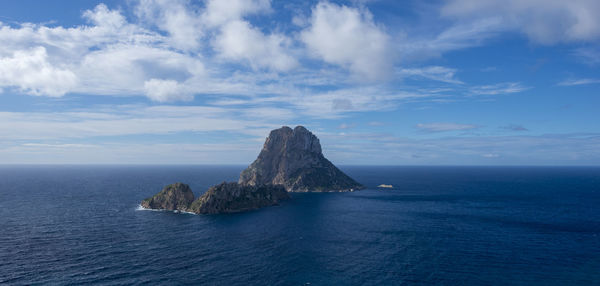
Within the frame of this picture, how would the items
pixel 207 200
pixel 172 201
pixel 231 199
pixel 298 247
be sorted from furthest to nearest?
pixel 231 199 < pixel 172 201 < pixel 207 200 < pixel 298 247

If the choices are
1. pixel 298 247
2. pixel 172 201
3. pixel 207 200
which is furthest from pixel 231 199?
pixel 298 247

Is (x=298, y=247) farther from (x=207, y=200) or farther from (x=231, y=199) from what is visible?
(x=231, y=199)

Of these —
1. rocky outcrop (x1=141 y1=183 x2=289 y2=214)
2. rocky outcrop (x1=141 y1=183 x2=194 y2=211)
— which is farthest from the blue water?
rocky outcrop (x1=141 y1=183 x2=289 y2=214)

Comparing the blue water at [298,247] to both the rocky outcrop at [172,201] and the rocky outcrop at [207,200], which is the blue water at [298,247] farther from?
the rocky outcrop at [207,200]

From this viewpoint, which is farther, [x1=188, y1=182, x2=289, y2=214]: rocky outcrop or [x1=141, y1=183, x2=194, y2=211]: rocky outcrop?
[x1=141, y1=183, x2=194, y2=211]: rocky outcrop

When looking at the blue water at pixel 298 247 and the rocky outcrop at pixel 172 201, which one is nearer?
the blue water at pixel 298 247

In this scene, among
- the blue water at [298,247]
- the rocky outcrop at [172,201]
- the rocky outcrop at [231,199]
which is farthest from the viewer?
the rocky outcrop at [172,201]

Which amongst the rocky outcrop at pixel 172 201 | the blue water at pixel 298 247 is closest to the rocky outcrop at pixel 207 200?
the rocky outcrop at pixel 172 201

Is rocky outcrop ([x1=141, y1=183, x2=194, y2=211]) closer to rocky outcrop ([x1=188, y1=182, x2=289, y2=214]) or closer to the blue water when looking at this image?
rocky outcrop ([x1=188, y1=182, x2=289, y2=214])

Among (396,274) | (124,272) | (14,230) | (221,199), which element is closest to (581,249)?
(396,274)
